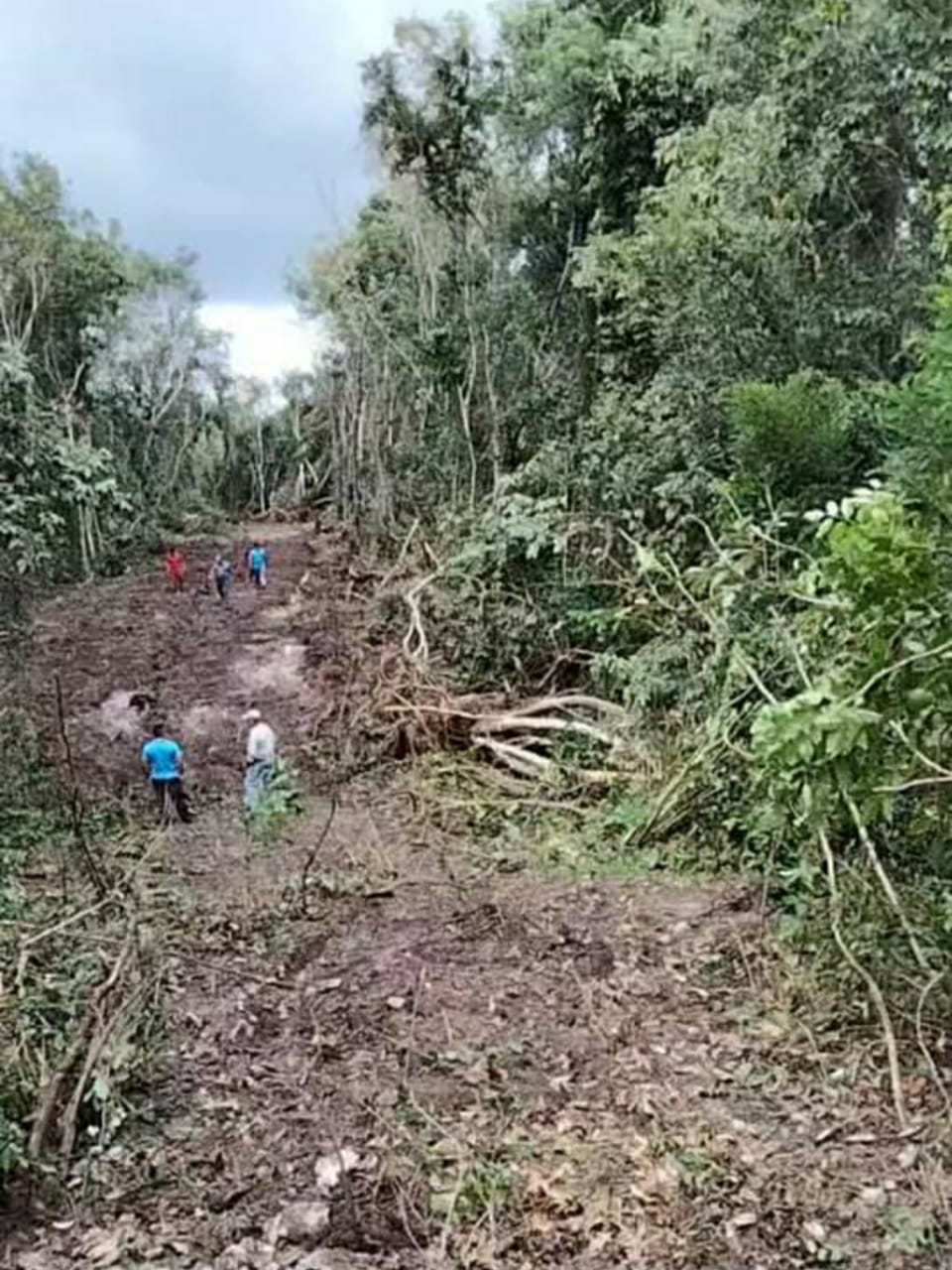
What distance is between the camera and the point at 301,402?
3600cm

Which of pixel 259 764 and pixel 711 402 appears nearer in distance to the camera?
pixel 259 764

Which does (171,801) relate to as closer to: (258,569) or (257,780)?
(257,780)

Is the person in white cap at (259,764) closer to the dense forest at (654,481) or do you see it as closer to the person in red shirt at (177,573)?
the dense forest at (654,481)

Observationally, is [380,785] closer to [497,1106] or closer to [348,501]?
[497,1106]

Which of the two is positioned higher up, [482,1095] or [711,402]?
[711,402]

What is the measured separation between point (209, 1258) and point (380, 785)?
720 centimetres

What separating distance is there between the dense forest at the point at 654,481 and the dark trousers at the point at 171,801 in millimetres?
402

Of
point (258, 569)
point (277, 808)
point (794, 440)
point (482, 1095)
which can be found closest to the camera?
point (482, 1095)

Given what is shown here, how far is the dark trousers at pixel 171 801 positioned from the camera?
10.5m

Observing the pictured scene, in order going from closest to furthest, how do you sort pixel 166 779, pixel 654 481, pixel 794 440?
pixel 794 440
pixel 166 779
pixel 654 481

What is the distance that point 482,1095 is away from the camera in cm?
498

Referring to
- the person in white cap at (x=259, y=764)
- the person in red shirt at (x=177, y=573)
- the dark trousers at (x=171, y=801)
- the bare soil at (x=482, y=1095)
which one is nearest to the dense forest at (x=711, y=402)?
the bare soil at (x=482, y=1095)

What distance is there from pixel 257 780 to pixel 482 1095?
6059 mm

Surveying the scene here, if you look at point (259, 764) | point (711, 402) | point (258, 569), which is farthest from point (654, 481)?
point (258, 569)
